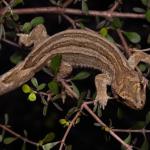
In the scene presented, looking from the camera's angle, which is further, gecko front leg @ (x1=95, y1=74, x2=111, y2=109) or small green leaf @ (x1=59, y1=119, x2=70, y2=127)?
gecko front leg @ (x1=95, y1=74, x2=111, y2=109)

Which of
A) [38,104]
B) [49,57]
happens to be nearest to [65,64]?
[49,57]

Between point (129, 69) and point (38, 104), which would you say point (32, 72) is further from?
point (38, 104)

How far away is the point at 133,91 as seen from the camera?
435cm

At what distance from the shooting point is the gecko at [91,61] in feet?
14.2

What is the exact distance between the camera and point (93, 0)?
6.46 metres

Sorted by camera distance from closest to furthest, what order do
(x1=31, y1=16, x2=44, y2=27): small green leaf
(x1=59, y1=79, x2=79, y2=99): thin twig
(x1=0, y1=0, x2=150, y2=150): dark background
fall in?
(x1=59, y1=79, x2=79, y2=99): thin twig < (x1=31, y1=16, x2=44, y2=27): small green leaf < (x1=0, y1=0, x2=150, y2=150): dark background

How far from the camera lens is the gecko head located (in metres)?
4.21

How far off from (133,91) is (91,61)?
0.67 metres

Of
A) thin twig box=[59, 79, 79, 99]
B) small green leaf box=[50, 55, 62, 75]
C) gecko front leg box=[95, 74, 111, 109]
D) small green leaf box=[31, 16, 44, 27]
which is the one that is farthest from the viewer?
gecko front leg box=[95, 74, 111, 109]

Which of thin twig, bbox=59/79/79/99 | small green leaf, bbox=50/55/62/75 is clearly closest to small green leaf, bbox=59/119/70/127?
thin twig, bbox=59/79/79/99

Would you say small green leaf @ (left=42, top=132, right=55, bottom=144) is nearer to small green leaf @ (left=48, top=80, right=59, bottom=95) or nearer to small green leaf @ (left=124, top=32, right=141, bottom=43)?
small green leaf @ (left=48, top=80, right=59, bottom=95)

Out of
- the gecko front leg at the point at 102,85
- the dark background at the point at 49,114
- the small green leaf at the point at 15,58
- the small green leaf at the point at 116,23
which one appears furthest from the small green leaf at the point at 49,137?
the dark background at the point at 49,114

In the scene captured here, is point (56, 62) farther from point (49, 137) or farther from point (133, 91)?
point (133, 91)

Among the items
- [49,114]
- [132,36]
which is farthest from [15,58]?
[49,114]
